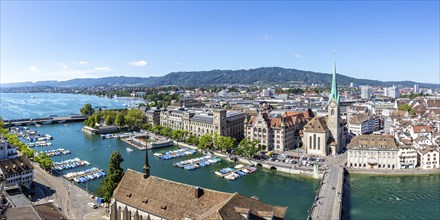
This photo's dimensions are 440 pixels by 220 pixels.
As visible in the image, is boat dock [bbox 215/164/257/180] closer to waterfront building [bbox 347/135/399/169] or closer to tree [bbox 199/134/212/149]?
tree [bbox 199/134/212/149]

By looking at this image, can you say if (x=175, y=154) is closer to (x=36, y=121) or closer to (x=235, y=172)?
(x=235, y=172)

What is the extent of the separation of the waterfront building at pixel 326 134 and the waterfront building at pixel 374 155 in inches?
287

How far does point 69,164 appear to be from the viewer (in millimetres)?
56281

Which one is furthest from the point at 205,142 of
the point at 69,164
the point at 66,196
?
the point at 66,196

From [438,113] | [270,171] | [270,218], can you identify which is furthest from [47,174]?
[438,113]

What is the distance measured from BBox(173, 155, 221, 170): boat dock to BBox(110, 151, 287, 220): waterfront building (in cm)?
2814

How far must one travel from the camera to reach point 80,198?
3850cm

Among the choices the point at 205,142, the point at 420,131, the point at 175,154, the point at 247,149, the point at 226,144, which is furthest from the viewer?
the point at 420,131

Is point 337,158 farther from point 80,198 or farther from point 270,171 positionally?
point 80,198

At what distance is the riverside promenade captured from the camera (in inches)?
1352

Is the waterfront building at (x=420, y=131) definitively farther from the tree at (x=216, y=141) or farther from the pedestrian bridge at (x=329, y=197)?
the tree at (x=216, y=141)

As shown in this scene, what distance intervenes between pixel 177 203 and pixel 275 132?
44.2 meters

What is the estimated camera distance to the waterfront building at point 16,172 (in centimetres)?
3966

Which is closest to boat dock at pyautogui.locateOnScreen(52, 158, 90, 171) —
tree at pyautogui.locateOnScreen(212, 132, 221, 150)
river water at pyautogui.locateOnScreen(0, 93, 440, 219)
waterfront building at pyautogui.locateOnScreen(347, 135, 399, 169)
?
river water at pyautogui.locateOnScreen(0, 93, 440, 219)
